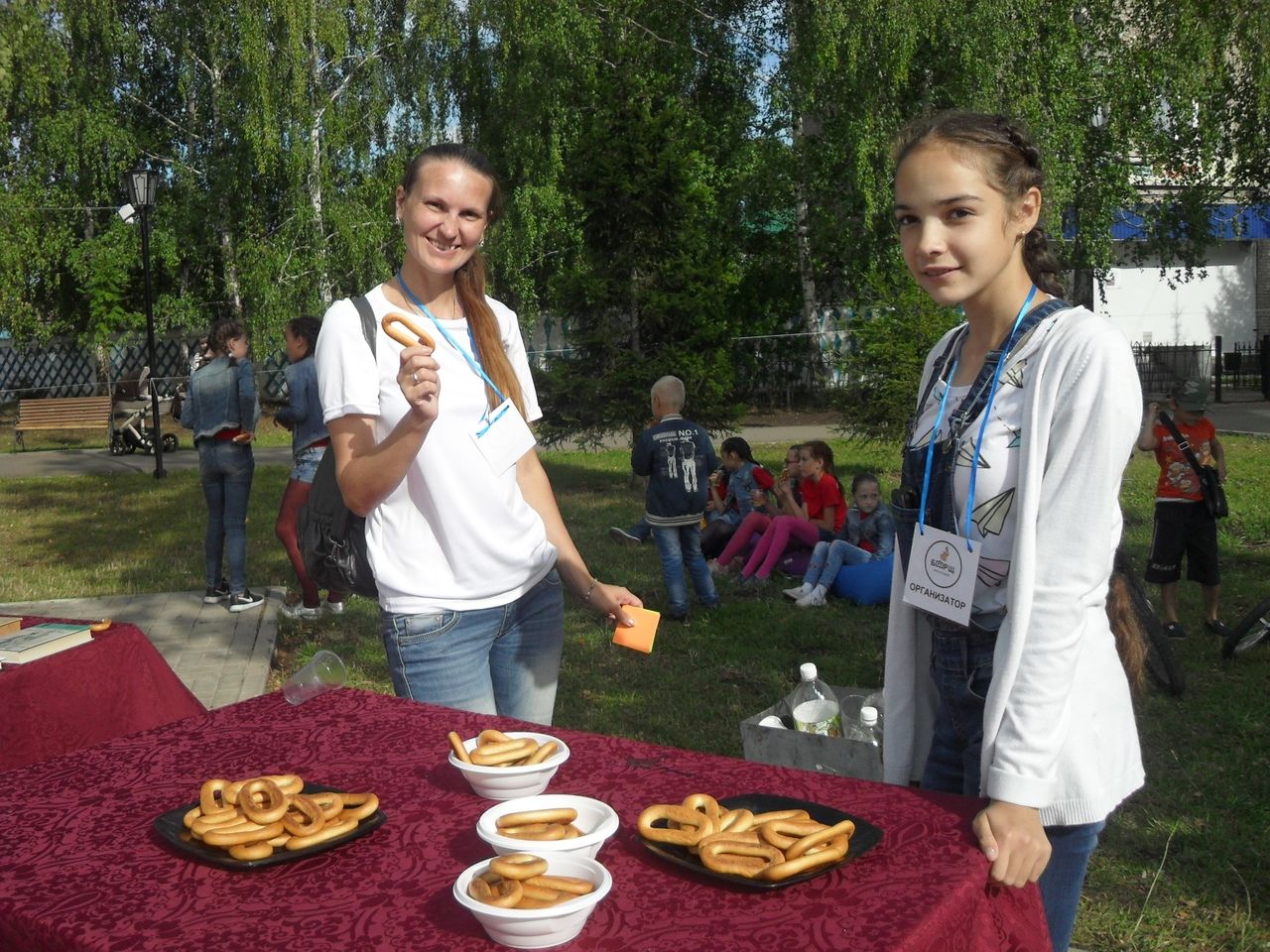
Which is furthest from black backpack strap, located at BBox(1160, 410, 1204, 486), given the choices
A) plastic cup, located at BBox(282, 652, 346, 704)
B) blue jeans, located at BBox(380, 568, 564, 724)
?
plastic cup, located at BBox(282, 652, 346, 704)

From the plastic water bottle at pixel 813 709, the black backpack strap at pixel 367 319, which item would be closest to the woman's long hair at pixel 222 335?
the plastic water bottle at pixel 813 709

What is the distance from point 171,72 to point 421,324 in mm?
27895

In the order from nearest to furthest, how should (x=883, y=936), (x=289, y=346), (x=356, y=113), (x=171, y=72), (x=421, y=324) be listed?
1. (x=883, y=936)
2. (x=421, y=324)
3. (x=289, y=346)
4. (x=356, y=113)
5. (x=171, y=72)

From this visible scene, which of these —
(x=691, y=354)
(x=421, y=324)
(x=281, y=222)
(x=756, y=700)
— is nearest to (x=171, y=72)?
(x=281, y=222)

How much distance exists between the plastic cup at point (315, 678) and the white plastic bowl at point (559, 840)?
817mm

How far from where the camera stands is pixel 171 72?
27.2 meters

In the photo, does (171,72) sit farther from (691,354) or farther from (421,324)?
(421,324)

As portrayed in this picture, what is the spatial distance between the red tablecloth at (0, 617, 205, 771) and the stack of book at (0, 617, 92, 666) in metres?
0.04

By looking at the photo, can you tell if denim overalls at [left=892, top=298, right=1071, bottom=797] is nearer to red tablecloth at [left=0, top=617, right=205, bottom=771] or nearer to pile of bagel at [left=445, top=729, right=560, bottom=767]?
pile of bagel at [left=445, top=729, right=560, bottom=767]

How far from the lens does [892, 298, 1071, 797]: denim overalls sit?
1.96 m

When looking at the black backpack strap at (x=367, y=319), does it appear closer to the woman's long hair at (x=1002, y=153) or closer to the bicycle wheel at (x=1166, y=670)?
the woman's long hair at (x=1002, y=153)

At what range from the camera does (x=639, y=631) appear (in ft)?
8.83

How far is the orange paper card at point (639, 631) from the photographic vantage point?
8.75 feet

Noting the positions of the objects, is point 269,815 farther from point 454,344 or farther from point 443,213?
point 443,213
